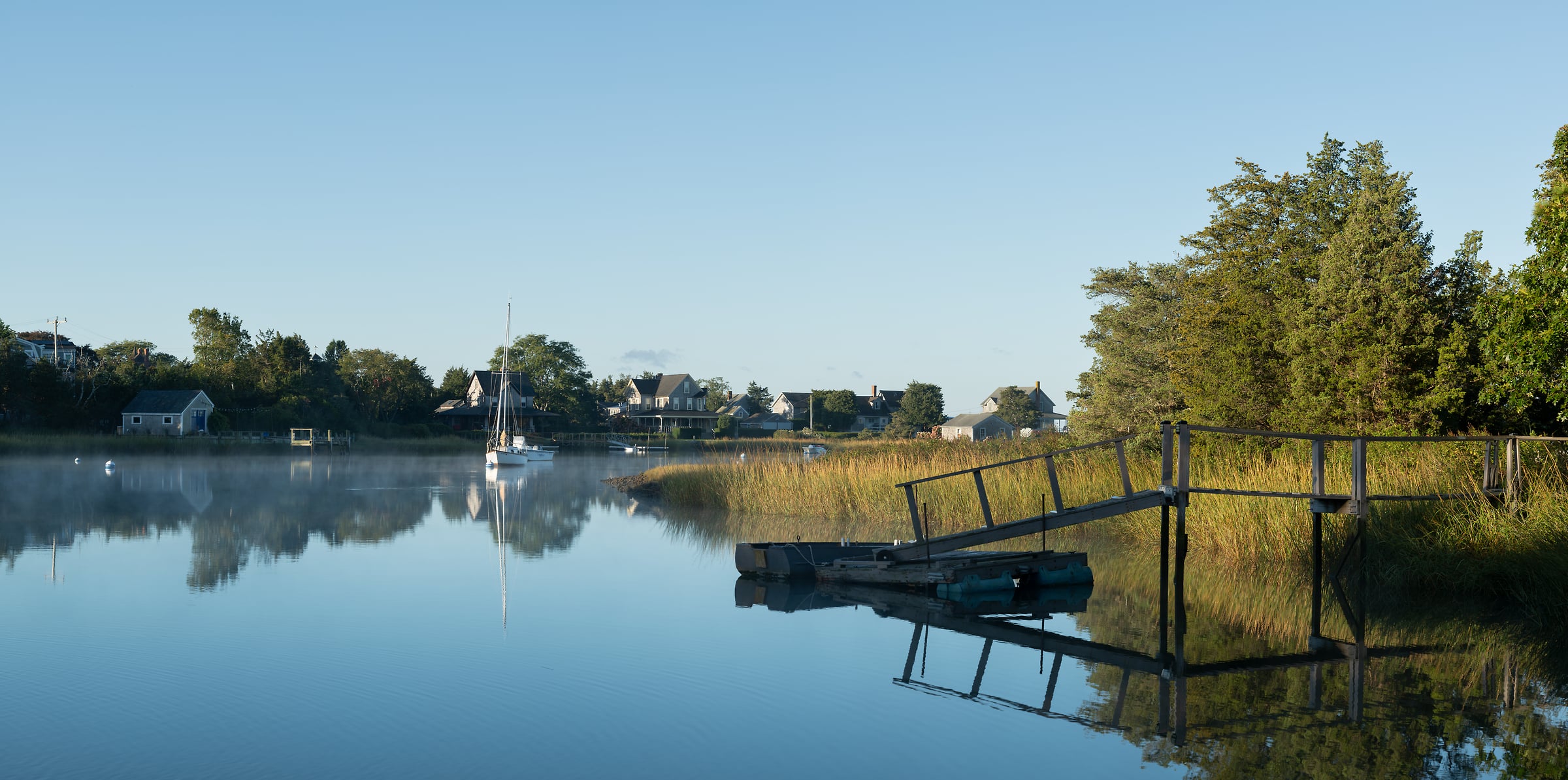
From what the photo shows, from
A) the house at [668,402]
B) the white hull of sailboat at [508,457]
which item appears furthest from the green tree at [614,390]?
the white hull of sailboat at [508,457]

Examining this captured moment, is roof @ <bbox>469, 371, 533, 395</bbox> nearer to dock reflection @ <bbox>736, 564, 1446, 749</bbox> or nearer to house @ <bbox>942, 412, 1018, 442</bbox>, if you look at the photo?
house @ <bbox>942, 412, 1018, 442</bbox>

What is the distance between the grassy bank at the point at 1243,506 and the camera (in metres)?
16.2

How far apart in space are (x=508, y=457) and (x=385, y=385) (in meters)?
35.9

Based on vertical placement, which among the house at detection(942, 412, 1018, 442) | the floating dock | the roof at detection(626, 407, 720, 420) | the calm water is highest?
the roof at detection(626, 407, 720, 420)

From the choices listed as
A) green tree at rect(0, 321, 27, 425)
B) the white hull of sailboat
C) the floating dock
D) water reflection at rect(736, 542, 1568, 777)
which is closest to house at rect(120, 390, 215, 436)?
green tree at rect(0, 321, 27, 425)

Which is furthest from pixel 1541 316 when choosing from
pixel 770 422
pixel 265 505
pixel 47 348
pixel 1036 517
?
pixel 770 422

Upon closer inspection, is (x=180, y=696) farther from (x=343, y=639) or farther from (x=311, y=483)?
(x=311, y=483)

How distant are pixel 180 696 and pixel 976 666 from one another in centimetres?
846

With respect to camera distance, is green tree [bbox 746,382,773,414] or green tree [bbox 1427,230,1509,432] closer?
green tree [bbox 1427,230,1509,432]

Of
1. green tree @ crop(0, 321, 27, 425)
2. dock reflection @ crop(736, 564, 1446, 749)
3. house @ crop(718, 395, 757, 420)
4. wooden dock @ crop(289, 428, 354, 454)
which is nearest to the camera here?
dock reflection @ crop(736, 564, 1446, 749)

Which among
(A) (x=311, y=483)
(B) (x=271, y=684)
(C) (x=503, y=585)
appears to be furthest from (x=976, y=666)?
(A) (x=311, y=483)

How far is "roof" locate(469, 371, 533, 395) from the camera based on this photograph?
366 feet

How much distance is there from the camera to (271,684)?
488 inches

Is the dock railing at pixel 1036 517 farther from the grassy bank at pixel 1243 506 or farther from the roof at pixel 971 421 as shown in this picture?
the roof at pixel 971 421
